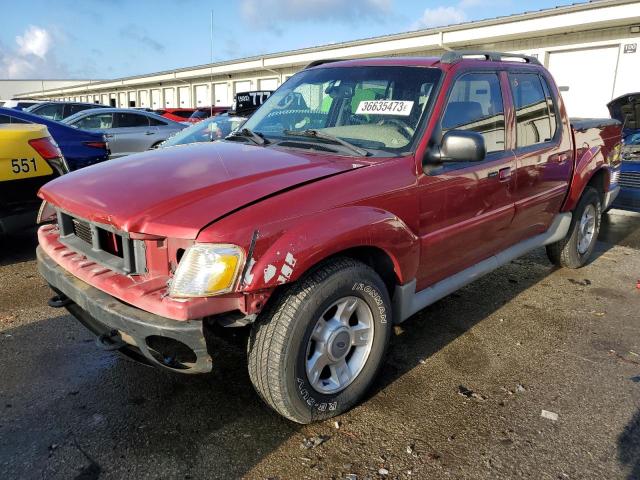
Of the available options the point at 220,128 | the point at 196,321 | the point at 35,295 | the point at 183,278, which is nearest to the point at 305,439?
the point at 196,321

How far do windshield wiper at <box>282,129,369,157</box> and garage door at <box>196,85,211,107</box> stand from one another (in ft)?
99.1

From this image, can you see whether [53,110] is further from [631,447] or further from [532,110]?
Result: [631,447]

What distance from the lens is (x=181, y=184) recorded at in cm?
240

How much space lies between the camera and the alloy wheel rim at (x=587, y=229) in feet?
16.6

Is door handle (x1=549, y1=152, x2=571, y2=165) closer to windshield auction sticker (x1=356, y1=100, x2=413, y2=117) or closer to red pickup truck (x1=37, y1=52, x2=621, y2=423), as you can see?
red pickup truck (x1=37, y1=52, x2=621, y2=423)

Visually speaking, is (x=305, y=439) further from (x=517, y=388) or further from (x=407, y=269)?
(x=517, y=388)

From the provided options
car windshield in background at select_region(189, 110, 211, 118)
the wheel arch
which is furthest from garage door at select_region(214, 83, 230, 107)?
the wheel arch

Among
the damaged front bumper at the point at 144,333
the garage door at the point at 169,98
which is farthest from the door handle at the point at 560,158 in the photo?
the garage door at the point at 169,98

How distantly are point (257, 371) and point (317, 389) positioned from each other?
0.36 m

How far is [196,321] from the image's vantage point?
2078 millimetres

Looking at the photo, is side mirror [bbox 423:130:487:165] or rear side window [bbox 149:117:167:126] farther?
rear side window [bbox 149:117:167:126]

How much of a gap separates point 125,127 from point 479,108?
9.88m

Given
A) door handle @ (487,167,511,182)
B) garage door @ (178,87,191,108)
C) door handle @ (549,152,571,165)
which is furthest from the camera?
garage door @ (178,87,191,108)

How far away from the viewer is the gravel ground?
229 cm
